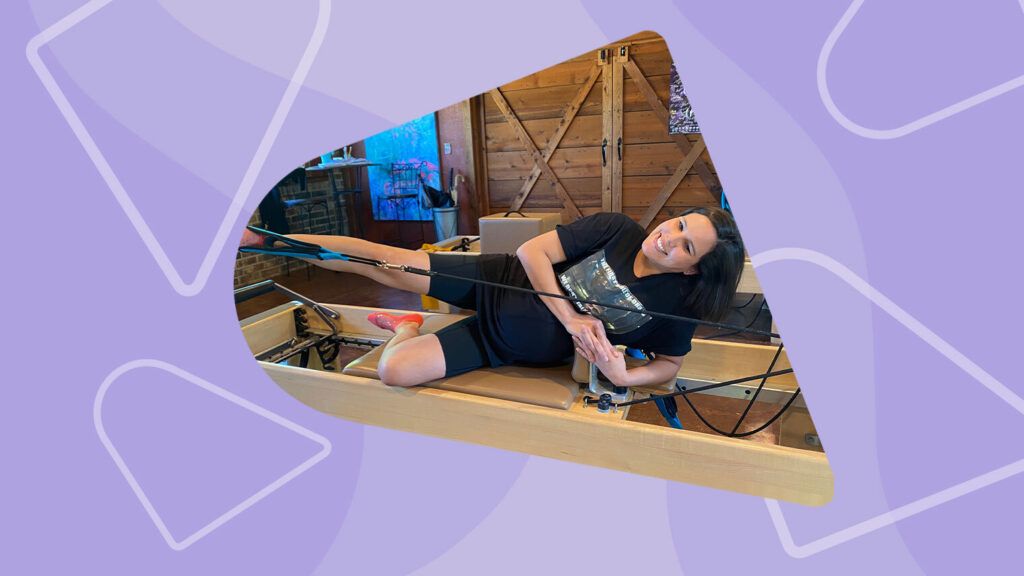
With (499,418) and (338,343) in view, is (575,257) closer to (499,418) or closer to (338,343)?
(499,418)

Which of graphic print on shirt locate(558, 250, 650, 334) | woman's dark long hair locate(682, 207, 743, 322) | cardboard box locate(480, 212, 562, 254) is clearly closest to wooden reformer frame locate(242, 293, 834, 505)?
graphic print on shirt locate(558, 250, 650, 334)

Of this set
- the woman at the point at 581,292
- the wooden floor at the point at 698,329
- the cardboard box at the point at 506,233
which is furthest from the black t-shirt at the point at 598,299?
the cardboard box at the point at 506,233

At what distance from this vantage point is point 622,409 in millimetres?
1396

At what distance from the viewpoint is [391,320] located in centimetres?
205

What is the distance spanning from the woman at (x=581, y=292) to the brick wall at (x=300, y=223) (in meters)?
3.26

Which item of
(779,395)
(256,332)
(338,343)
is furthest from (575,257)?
(256,332)

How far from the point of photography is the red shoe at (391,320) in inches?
79.2

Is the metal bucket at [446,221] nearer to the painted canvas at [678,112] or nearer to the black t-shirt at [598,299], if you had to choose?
the painted canvas at [678,112]

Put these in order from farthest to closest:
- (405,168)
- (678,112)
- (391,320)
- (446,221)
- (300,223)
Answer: (405,168) → (446,221) → (300,223) → (678,112) → (391,320)

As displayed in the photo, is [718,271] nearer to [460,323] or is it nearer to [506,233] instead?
[460,323]

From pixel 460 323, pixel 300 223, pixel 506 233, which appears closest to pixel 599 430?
Result: pixel 460 323

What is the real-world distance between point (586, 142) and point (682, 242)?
4.28 m

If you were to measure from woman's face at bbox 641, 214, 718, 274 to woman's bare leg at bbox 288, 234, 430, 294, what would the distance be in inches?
28.6

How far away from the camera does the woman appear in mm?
1302
